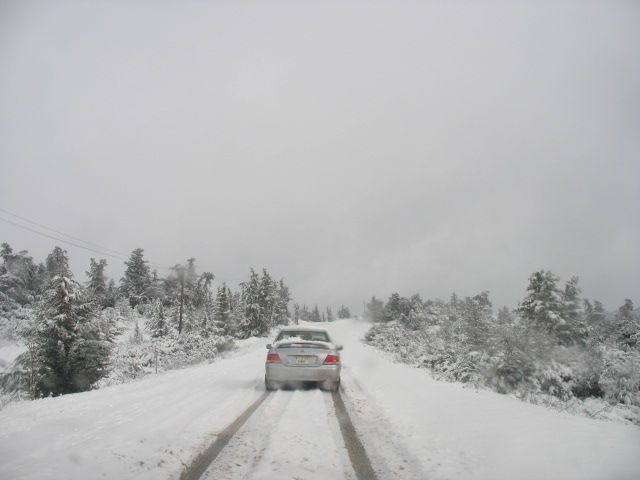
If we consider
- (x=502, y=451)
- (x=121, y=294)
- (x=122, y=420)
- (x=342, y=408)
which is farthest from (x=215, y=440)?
(x=121, y=294)

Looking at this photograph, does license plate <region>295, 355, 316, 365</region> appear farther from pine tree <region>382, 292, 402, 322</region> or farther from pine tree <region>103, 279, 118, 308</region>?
pine tree <region>103, 279, 118, 308</region>

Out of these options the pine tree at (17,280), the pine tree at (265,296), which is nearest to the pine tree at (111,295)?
the pine tree at (17,280)

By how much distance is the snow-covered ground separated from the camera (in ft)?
12.8

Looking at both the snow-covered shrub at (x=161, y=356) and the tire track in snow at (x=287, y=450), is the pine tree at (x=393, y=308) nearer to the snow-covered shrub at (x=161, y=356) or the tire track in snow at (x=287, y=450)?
the snow-covered shrub at (x=161, y=356)

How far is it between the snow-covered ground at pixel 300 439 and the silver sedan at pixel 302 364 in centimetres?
107

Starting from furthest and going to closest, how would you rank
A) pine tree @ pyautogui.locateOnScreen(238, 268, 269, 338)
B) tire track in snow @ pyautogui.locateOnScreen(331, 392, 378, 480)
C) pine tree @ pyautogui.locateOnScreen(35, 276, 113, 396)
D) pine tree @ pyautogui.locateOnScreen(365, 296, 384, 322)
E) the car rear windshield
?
pine tree @ pyautogui.locateOnScreen(365, 296, 384, 322)
pine tree @ pyautogui.locateOnScreen(238, 268, 269, 338)
pine tree @ pyautogui.locateOnScreen(35, 276, 113, 396)
the car rear windshield
tire track in snow @ pyautogui.locateOnScreen(331, 392, 378, 480)

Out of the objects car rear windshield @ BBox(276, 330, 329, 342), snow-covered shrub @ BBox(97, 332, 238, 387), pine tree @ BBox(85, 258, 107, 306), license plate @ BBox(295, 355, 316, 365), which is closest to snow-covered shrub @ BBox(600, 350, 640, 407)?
car rear windshield @ BBox(276, 330, 329, 342)

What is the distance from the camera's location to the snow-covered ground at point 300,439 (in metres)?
3.89

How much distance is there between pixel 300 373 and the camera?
869cm

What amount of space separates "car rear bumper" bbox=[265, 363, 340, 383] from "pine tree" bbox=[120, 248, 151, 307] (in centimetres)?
6409

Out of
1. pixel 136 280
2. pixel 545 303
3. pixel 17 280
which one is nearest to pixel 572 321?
pixel 545 303

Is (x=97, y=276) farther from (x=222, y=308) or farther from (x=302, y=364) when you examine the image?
(x=302, y=364)

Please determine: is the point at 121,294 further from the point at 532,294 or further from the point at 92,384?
the point at 532,294

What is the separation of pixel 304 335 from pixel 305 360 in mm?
1151
